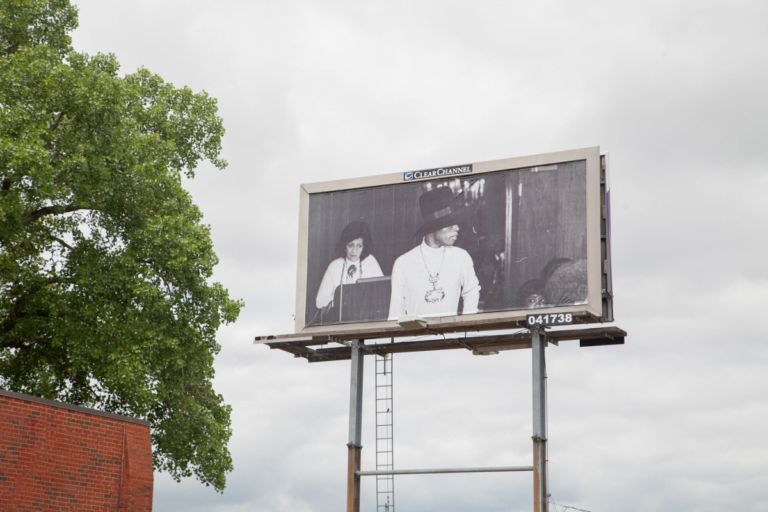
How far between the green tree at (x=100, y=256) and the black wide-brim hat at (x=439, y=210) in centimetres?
556

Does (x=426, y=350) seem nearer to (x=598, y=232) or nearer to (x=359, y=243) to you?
(x=359, y=243)

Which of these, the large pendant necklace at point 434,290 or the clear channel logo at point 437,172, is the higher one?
the clear channel logo at point 437,172

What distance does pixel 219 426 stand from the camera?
31.0 meters

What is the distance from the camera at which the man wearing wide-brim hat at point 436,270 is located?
28.3m

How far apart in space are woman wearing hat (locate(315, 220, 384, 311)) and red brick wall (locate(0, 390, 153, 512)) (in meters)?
6.78

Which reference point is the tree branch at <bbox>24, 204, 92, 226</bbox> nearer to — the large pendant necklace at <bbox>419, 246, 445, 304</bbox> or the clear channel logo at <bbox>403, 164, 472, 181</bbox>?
the clear channel logo at <bbox>403, 164, 472, 181</bbox>

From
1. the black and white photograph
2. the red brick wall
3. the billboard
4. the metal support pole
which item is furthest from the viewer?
the metal support pole

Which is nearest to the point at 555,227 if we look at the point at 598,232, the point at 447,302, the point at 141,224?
the point at 598,232

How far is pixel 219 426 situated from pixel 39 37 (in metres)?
11.2

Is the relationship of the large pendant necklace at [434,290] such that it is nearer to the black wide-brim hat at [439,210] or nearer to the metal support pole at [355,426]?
the black wide-brim hat at [439,210]

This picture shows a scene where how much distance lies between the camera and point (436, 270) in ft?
94.3

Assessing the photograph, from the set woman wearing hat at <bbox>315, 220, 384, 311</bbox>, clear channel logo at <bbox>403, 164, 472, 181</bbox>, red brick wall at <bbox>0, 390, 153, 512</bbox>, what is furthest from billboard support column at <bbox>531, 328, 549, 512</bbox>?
red brick wall at <bbox>0, 390, 153, 512</bbox>

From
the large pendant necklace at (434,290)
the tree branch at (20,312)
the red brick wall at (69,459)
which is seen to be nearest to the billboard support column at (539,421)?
the large pendant necklace at (434,290)

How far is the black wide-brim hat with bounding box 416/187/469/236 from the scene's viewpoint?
94.9 ft
